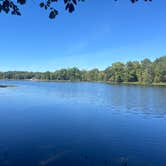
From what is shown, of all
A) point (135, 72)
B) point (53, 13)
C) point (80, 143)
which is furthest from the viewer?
point (135, 72)

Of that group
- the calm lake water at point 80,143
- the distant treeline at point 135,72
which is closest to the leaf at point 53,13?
the calm lake water at point 80,143

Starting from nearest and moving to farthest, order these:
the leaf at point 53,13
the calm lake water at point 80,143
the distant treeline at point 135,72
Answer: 1. the leaf at point 53,13
2. the calm lake water at point 80,143
3. the distant treeline at point 135,72

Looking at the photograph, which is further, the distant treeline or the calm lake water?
the distant treeline

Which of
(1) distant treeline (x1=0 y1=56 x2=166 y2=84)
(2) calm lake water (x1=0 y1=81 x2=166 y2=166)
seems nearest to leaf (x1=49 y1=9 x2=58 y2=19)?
(2) calm lake water (x1=0 y1=81 x2=166 y2=166)

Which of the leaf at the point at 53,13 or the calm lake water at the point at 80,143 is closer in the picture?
the leaf at the point at 53,13

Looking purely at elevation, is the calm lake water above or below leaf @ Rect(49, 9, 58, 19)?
below

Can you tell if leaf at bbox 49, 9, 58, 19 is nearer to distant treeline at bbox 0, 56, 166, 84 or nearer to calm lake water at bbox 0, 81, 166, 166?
calm lake water at bbox 0, 81, 166, 166

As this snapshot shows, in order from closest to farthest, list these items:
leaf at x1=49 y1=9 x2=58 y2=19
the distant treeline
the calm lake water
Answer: leaf at x1=49 y1=9 x2=58 y2=19 < the calm lake water < the distant treeline

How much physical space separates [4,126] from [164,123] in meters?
11.4

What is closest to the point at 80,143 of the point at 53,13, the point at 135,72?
the point at 53,13

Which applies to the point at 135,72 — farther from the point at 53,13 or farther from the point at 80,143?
the point at 53,13

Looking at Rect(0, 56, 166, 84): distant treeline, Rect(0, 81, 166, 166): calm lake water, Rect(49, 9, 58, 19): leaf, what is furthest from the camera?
Rect(0, 56, 166, 84): distant treeline

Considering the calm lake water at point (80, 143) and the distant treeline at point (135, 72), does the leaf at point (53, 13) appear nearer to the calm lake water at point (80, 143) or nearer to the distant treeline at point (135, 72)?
the calm lake water at point (80, 143)

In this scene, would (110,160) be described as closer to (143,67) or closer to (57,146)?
(57,146)
